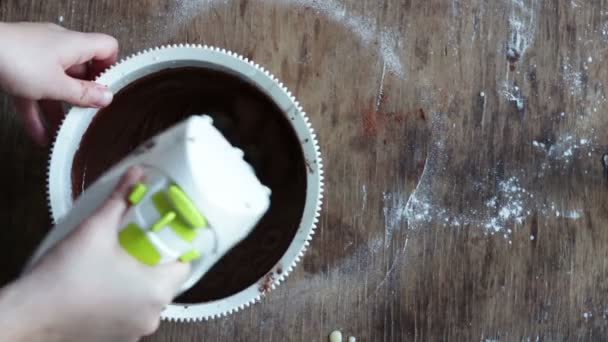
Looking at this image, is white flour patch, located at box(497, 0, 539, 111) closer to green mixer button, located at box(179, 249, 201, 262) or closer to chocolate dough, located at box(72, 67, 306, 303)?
chocolate dough, located at box(72, 67, 306, 303)

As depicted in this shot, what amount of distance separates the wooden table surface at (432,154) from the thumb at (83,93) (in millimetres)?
96

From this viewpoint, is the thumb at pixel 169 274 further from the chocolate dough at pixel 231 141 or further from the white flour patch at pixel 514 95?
the white flour patch at pixel 514 95

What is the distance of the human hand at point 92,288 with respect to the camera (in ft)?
1.48

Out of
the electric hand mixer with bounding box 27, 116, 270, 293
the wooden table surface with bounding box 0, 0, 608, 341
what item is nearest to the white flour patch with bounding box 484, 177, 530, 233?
the wooden table surface with bounding box 0, 0, 608, 341

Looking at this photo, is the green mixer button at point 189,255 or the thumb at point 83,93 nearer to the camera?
the green mixer button at point 189,255

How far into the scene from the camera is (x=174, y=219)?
44cm

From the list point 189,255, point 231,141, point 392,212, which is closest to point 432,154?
point 392,212

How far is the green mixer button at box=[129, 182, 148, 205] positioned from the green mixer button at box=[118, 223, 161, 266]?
0.02 meters

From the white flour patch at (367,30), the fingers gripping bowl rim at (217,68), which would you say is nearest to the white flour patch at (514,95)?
the white flour patch at (367,30)

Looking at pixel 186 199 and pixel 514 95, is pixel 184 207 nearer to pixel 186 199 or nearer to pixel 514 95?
pixel 186 199

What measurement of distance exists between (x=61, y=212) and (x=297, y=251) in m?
0.22

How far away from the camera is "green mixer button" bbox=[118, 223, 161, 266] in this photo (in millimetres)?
444

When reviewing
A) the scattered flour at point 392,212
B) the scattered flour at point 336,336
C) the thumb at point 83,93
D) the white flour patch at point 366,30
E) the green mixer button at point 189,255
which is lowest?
the scattered flour at point 336,336

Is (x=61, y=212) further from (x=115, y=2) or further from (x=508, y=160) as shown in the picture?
→ (x=508, y=160)
